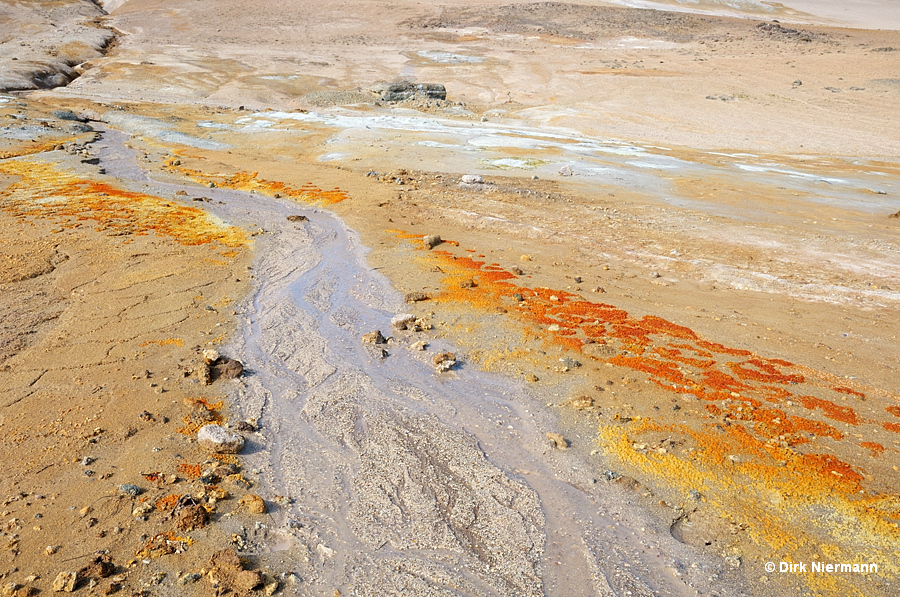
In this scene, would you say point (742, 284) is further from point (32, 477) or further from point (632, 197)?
point (32, 477)

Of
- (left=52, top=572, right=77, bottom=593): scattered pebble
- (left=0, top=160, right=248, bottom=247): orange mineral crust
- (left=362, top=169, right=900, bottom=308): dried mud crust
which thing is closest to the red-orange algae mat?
(left=362, top=169, right=900, bottom=308): dried mud crust

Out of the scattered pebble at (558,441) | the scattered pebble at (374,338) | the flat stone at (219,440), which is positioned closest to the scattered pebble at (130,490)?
the flat stone at (219,440)

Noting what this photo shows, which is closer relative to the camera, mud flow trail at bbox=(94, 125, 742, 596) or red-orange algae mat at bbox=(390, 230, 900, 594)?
mud flow trail at bbox=(94, 125, 742, 596)

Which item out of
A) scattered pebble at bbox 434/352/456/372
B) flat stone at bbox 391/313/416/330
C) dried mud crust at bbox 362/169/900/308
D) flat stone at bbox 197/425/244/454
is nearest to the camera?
flat stone at bbox 197/425/244/454

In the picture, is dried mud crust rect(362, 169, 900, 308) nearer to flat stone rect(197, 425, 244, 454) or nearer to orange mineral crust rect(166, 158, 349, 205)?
orange mineral crust rect(166, 158, 349, 205)

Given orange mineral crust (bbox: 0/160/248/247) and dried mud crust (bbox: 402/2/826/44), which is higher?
dried mud crust (bbox: 402/2/826/44)

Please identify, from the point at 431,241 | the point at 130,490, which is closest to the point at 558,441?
the point at 130,490

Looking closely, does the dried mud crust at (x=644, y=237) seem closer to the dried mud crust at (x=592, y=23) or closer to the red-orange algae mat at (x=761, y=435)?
the red-orange algae mat at (x=761, y=435)
